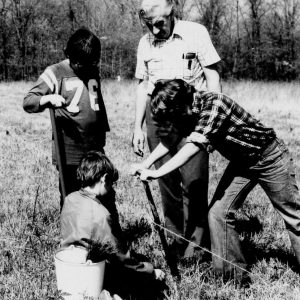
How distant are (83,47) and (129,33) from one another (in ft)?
110

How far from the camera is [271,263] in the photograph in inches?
152

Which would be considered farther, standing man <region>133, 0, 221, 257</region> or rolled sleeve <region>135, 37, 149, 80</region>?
rolled sleeve <region>135, 37, 149, 80</region>

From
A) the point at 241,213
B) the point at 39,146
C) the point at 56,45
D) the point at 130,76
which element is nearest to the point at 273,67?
the point at 130,76

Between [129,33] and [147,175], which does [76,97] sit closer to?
[147,175]

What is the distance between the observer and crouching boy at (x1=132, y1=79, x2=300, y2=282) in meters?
2.95

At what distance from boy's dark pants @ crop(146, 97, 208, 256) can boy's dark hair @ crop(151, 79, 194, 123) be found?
2.46ft

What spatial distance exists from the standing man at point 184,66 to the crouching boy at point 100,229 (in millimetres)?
741

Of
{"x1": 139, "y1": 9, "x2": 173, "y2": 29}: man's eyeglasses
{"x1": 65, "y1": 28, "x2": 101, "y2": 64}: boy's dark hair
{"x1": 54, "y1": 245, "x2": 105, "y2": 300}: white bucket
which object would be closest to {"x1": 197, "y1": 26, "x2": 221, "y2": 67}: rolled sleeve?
{"x1": 139, "y1": 9, "x2": 173, "y2": 29}: man's eyeglasses

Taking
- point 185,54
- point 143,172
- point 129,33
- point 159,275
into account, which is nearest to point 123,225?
point 159,275

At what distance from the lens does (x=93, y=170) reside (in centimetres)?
308

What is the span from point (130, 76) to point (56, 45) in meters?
8.84

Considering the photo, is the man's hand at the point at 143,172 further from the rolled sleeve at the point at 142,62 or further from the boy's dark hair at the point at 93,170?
the rolled sleeve at the point at 142,62

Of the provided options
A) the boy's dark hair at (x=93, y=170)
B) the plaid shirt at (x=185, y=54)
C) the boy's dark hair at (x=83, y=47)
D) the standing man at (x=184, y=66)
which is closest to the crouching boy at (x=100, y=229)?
the boy's dark hair at (x=93, y=170)

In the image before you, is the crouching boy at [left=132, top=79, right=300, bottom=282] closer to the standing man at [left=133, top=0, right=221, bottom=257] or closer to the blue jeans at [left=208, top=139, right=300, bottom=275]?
the blue jeans at [left=208, top=139, right=300, bottom=275]
